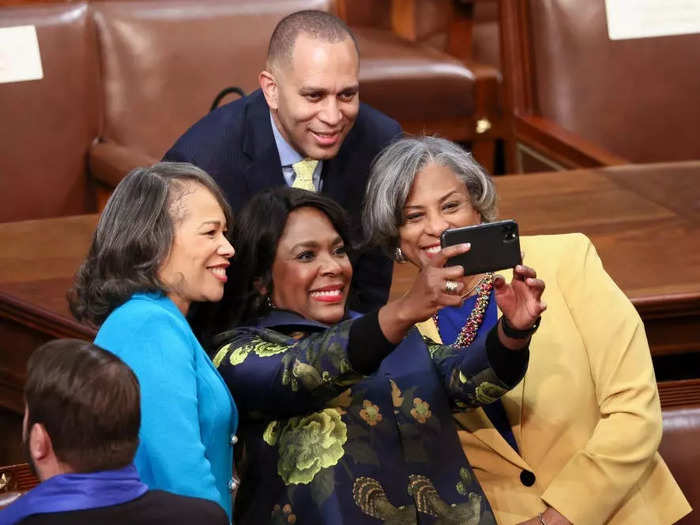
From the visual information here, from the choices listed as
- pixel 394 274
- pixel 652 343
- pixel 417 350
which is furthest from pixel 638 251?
pixel 417 350

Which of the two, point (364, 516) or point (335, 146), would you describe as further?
point (335, 146)

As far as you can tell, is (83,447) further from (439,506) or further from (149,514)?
(439,506)

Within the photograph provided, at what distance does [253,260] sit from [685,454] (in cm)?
67

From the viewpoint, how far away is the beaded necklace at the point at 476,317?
1772mm

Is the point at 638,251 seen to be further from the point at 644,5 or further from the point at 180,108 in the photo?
the point at 180,108

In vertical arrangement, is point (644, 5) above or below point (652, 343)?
above

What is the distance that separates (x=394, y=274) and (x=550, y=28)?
1.04 meters

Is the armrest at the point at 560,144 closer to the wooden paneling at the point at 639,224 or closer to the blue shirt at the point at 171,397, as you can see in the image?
the wooden paneling at the point at 639,224

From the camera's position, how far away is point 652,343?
2100mm

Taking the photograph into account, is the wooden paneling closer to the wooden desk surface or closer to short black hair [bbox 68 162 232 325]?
the wooden desk surface

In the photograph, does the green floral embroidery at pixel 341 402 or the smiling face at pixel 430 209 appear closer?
the green floral embroidery at pixel 341 402

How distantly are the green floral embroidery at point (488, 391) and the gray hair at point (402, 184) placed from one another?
0.29 metres

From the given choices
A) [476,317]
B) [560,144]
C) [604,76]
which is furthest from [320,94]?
[604,76]

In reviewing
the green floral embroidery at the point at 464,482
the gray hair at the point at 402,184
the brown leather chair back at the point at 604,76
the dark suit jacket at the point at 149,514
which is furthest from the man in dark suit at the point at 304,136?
the brown leather chair back at the point at 604,76
